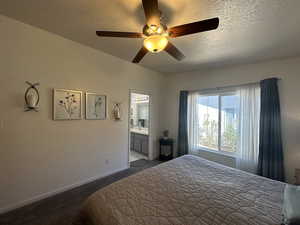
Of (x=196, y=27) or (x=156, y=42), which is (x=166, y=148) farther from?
(x=196, y=27)

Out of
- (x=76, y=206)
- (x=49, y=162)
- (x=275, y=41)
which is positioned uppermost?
(x=275, y=41)

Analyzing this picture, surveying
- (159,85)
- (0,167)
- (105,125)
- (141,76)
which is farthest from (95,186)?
(159,85)

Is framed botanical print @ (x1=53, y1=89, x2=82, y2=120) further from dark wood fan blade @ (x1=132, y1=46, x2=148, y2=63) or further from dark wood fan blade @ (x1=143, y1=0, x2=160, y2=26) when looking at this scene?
dark wood fan blade @ (x1=143, y1=0, x2=160, y2=26)

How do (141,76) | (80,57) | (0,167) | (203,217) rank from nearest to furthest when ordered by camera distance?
(203,217) < (0,167) < (80,57) < (141,76)

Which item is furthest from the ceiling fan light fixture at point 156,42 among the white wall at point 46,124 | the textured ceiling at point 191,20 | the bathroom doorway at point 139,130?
the bathroom doorway at point 139,130

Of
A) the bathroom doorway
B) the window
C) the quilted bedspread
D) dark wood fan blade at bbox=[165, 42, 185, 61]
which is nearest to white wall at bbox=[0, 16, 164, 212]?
the bathroom doorway

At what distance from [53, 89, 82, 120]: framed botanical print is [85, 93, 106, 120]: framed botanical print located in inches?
5.5

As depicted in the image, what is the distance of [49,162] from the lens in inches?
94.8

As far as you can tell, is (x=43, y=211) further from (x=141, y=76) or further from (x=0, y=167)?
(x=141, y=76)

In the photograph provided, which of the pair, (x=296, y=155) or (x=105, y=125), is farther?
(x=105, y=125)

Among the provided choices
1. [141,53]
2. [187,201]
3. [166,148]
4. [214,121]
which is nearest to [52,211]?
[187,201]

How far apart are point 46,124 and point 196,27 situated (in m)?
2.58

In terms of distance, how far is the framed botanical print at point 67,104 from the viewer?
2.46 metres

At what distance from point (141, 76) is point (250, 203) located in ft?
11.4
